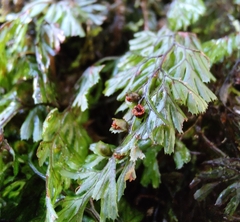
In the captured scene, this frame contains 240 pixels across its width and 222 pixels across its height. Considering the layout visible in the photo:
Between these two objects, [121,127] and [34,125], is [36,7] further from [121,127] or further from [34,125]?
[121,127]

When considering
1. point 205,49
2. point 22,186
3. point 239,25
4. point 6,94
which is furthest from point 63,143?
point 239,25

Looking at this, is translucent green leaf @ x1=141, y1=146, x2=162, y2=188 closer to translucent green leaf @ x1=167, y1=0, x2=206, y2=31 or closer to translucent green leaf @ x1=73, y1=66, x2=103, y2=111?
translucent green leaf @ x1=73, y1=66, x2=103, y2=111

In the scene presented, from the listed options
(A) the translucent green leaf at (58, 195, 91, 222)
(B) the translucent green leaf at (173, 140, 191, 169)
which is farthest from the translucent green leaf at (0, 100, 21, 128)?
(B) the translucent green leaf at (173, 140, 191, 169)

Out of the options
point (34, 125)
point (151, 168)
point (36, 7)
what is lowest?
point (151, 168)

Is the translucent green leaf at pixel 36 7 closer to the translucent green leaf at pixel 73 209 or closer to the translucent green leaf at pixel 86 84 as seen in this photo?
the translucent green leaf at pixel 86 84

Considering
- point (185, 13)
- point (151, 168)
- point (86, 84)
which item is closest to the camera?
point (151, 168)

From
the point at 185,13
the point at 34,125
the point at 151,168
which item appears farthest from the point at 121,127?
A: the point at 185,13

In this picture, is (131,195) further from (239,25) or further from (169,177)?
(239,25)

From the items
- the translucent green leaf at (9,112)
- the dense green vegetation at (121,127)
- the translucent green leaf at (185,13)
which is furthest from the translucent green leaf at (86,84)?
the translucent green leaf at (185,13)
